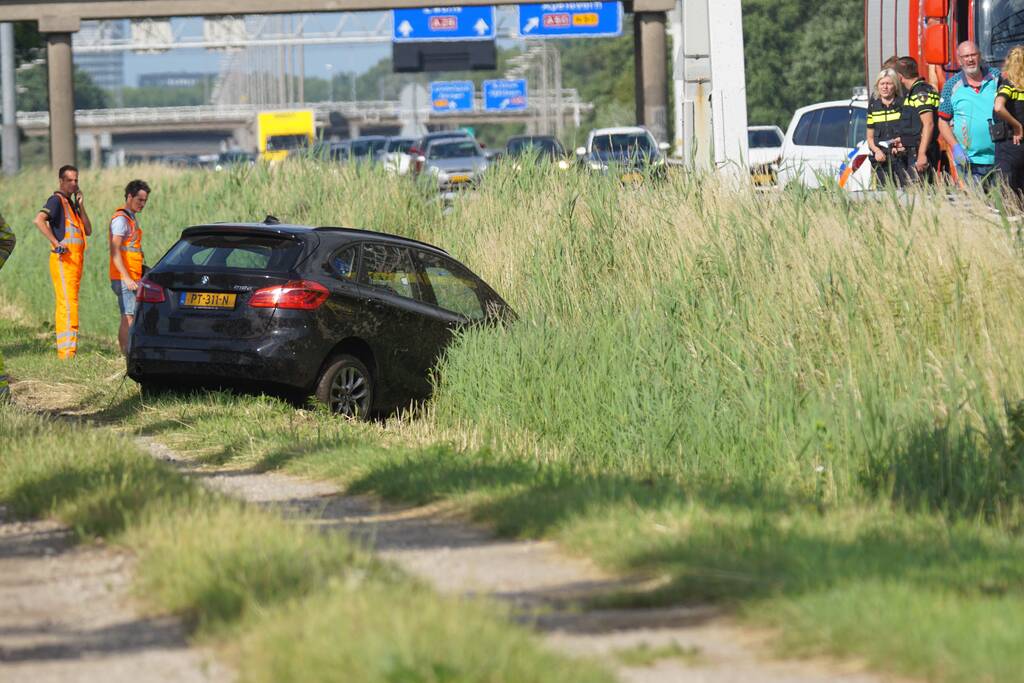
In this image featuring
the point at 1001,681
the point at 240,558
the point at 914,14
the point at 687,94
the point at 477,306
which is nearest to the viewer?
the point at 1001,681

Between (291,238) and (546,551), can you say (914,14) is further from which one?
(546,551)

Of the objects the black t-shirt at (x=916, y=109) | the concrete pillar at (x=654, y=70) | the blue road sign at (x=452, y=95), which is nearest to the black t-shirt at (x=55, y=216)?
the black t-shirt at (x=916, y=109)

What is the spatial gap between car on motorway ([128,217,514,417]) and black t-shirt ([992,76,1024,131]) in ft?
16.3

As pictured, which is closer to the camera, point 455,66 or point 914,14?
point 914,14

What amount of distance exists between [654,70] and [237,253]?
17.3 meters

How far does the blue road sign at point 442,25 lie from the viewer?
52344 mm

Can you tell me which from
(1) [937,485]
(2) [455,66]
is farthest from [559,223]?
(2) [455,66]

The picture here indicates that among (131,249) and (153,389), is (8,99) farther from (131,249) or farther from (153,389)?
(153,389)

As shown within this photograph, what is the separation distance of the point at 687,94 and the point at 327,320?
220 inches

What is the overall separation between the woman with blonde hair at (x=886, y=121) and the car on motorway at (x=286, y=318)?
457 cm

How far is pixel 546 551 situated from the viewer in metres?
7.26

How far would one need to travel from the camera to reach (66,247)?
17.3 m

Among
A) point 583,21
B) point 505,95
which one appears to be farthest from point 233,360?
point 505,95

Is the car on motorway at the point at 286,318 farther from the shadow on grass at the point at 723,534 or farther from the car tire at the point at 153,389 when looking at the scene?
the shadow on grass at the point at 723,534
